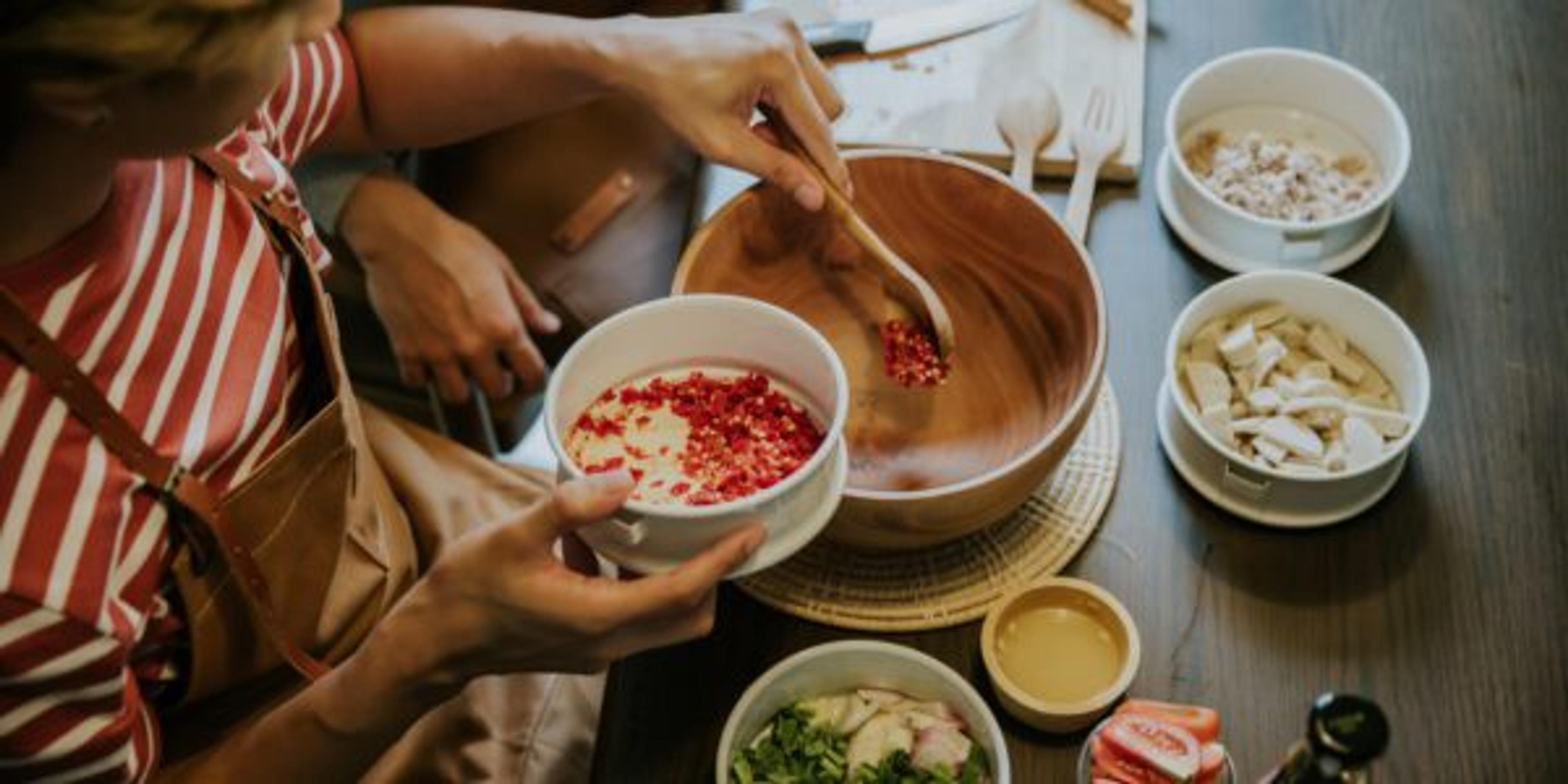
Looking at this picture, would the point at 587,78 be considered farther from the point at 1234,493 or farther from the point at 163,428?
the point at 1234,493

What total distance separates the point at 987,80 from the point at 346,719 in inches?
36.9

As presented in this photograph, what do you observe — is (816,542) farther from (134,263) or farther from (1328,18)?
(1328,18)

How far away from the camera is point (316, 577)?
124 centimetres

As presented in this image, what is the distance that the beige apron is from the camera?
111cm

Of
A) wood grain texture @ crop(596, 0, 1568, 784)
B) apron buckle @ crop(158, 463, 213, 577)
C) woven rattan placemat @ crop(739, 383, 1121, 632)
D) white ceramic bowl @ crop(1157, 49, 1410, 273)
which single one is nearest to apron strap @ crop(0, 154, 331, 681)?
apron buckle @ crop(158, 463, 213, 577)

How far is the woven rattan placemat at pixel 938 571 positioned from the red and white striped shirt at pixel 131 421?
46 cm

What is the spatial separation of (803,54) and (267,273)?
0.55m

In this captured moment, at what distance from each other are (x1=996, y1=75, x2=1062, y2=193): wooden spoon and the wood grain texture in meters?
0.05

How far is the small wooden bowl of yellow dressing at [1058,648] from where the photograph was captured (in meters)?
1.14

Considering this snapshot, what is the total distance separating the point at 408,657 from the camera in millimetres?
1055

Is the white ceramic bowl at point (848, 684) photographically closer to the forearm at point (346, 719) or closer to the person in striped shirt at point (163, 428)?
the person in striped shirt at point (163, 428)

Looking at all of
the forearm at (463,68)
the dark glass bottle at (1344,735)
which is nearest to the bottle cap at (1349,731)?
the dark glass bottle at (1344,735)

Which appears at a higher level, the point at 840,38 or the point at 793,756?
the point at 840,38

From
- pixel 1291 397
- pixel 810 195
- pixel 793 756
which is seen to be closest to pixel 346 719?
pixel 793 756
